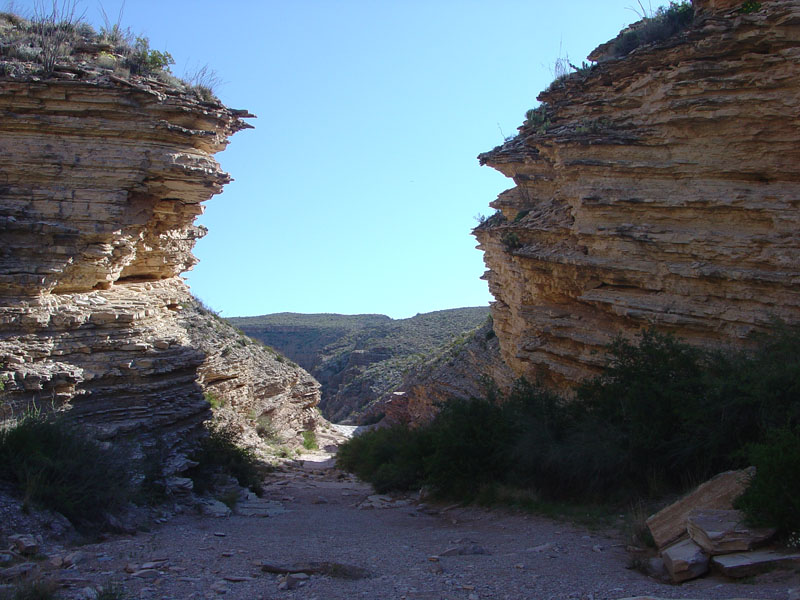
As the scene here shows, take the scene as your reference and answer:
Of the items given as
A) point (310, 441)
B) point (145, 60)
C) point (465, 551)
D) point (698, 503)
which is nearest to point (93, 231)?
point (145, 60)

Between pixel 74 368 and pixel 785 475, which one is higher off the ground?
pixel 74 368

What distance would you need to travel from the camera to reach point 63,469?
11242 millimetres

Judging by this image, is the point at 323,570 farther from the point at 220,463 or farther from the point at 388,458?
the point at 388,458

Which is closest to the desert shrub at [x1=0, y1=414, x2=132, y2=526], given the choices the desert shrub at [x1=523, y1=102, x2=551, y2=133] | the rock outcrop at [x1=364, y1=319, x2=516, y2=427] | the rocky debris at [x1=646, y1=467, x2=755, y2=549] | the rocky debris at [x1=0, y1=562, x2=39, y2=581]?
the rocky debris at [x1=0, y1=562, x2=39, y2=581]

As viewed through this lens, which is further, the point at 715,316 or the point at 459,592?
the point at 715,316

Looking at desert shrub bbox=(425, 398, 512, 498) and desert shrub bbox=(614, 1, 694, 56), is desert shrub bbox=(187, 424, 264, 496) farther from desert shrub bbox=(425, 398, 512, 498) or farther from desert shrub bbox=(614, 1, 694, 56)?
desert shrub bbox=(614, 1, 694, 56)

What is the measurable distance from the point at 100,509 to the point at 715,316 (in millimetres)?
11465

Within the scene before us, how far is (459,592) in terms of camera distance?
7305 mm

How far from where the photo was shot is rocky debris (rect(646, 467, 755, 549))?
342 inches

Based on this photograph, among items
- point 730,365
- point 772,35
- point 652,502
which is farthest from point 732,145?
point 652,502

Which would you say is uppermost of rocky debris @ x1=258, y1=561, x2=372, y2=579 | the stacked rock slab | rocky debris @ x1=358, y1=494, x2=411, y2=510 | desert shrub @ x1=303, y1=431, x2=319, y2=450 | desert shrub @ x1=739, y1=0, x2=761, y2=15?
desert shrub @ x1=739, y1=0, x2=761, y2=15

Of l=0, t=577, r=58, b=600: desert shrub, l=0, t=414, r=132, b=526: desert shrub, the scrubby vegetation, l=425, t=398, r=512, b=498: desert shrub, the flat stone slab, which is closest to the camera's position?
l=0, t=577, r=58, b=600: desert shrub

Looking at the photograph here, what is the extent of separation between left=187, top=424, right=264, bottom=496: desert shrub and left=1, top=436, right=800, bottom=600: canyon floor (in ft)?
9.52

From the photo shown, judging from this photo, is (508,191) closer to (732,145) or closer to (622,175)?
(622,175)
